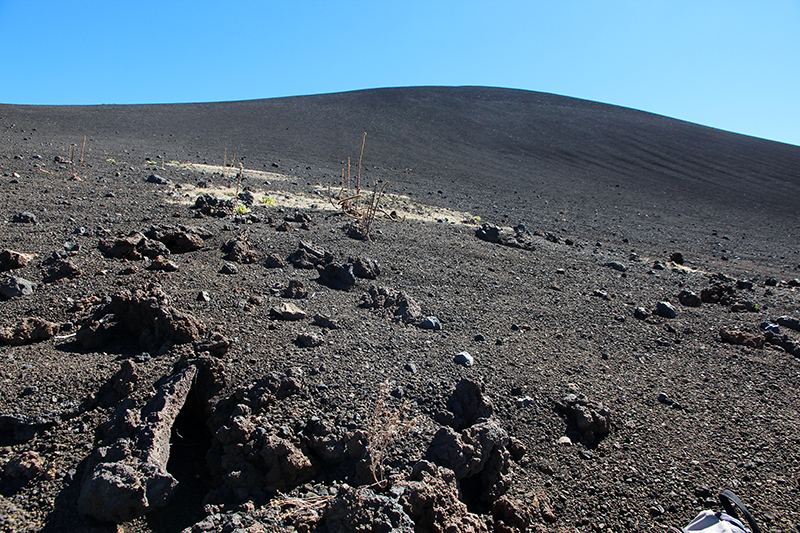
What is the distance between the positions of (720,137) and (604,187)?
1486cm

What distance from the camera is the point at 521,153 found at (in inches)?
803

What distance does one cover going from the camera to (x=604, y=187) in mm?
15836

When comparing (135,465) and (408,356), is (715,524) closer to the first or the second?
(408,356)

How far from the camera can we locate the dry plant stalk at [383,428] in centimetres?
195

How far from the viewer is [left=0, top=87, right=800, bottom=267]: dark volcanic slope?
10867 mm

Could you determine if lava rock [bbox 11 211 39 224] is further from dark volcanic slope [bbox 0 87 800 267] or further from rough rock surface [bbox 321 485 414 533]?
dark volcanic slope [bbox 0 87 800 267]

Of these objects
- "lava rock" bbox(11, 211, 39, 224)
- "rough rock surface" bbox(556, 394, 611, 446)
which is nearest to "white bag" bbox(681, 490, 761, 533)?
"rough rock surface" bbox(556, 394, 611, 446)

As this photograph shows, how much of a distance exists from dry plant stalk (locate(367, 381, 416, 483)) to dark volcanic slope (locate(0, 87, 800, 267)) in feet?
22.5

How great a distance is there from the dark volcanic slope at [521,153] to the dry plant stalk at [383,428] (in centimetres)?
686

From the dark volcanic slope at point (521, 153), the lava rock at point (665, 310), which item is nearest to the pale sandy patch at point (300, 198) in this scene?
the dark volcanic slope at point (521, 153)

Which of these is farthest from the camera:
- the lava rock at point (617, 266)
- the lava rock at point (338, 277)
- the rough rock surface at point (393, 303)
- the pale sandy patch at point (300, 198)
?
the pale sandy patch at point (300, 198)

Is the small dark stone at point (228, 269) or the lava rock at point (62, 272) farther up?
the small dark stone at point (228, 269)

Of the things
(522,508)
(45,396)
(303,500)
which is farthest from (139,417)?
(522,508)

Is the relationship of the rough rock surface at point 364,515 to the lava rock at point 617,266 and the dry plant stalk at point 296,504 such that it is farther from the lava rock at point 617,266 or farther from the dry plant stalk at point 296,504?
the lava rock at point 617,266
